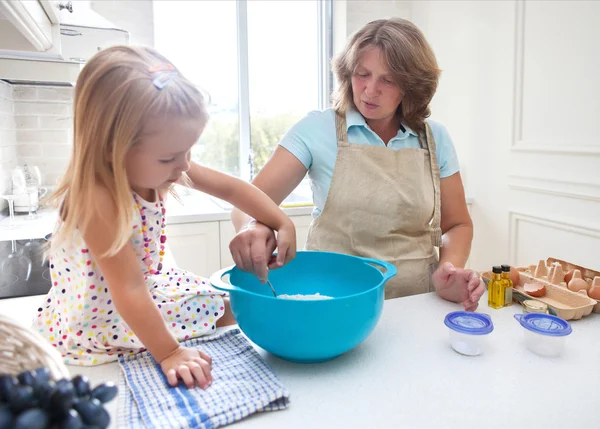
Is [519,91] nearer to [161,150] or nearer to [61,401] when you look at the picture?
[161,150]

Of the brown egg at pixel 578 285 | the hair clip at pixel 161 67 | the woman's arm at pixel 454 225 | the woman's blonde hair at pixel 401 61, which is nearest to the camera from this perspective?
the hair clip at pixel 161 67

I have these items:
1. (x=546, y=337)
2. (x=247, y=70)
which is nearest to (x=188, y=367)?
(x=546, y=337)

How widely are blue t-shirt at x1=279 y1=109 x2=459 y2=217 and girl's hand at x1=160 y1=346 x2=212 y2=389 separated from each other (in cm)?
74

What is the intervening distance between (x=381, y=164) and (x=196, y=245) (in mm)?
1244

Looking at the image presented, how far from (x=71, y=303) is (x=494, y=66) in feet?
8.18

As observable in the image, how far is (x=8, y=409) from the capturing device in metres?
0.42

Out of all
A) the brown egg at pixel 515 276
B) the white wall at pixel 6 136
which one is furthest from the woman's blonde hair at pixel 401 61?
the white wall at pixel 6 136

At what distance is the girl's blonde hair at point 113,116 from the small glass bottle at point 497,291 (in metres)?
0.77

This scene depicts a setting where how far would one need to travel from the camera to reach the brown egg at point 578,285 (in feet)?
A: 3.72

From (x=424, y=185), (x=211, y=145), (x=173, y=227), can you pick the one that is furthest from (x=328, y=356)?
(x=211, y=145)

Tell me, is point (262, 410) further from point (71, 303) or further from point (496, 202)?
point (496, 202)

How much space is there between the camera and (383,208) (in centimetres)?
138

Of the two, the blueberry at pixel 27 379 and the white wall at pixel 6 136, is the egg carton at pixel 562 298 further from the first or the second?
the white wall at pixel 6 136

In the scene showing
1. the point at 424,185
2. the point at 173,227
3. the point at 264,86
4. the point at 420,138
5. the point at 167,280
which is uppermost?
the point at 264,86
